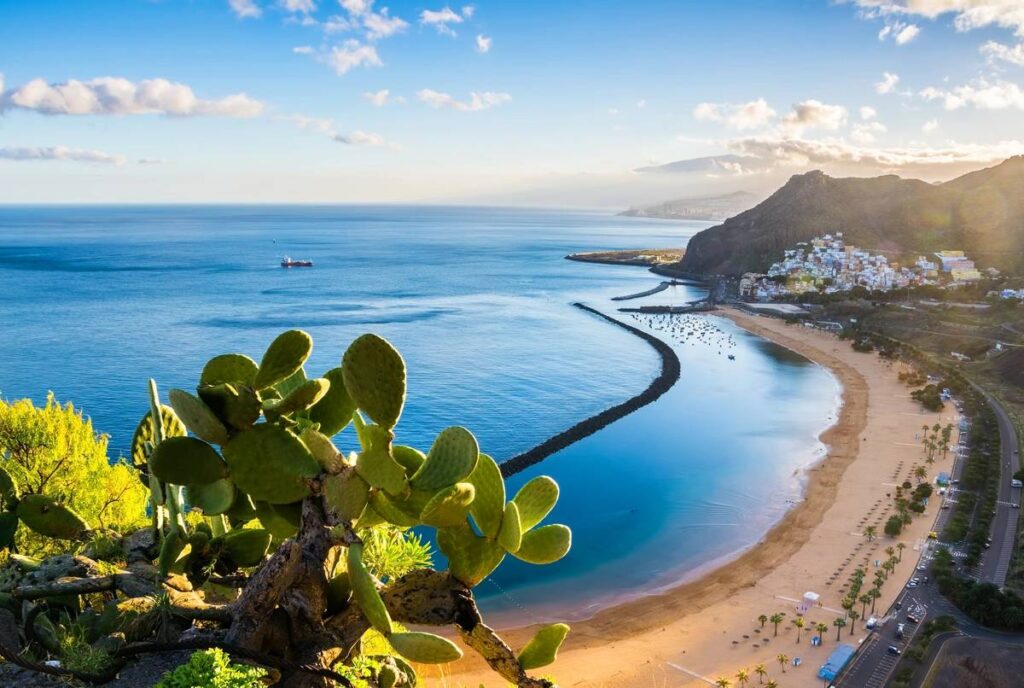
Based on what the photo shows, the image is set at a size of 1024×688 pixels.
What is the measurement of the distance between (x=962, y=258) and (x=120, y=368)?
110944 millimetres

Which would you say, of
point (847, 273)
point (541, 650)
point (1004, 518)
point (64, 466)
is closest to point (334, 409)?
point (541, 650)

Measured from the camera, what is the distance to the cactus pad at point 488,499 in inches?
171

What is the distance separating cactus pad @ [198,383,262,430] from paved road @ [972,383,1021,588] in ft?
89.1

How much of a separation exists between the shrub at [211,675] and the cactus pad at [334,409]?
1.55 metres

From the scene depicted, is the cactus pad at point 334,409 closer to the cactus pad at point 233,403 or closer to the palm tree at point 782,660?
the cactus pad at point 233,403

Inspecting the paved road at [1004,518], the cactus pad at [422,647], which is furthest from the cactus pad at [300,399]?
the paved road at [1004,518]

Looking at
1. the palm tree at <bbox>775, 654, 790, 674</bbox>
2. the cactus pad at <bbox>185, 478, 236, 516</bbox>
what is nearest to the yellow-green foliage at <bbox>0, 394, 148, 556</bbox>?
the cactus pad at <bbox>185, 478, 236, 516</bbox>

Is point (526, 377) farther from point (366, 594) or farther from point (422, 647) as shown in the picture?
point (366, 594)

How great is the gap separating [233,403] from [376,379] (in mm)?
794

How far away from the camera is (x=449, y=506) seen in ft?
12.2

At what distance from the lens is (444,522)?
12.5ft

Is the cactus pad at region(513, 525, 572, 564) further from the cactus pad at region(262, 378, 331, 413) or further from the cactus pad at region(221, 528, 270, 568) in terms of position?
the cactus pad at region(221, 528, 270, 568)

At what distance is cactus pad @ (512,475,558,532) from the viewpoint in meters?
4.69

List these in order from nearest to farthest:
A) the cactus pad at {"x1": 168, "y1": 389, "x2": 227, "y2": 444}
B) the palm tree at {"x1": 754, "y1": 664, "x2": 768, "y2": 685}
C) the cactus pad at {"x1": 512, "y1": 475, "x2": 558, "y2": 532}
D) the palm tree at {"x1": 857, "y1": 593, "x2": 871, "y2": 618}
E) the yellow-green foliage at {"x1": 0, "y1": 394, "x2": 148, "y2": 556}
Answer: the cactus pad at {"x1": 168, "y1": 389, "x2": 227, "y2": 444}
the cactus pad at {"x1": 512, "y1": 475, "x2": 558, "y2": 532}
the yellow-green foliage at {"x1": 0, "y1": 394, "x2": 148, "y2": 556}
the palm tree at {"x1": 754, "y1": 664, "x2": 768, "y2": 685}
the palm tree at {"x1": 857, "y1": 593, "x2": 871, "y2": 618}
